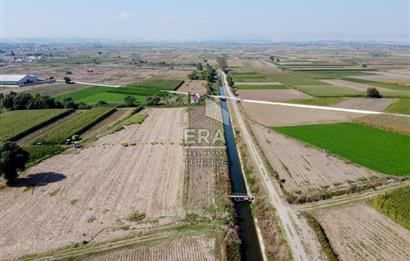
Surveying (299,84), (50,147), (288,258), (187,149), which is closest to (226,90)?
(299,84)

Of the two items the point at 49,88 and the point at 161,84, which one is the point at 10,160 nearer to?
the point at 49,88

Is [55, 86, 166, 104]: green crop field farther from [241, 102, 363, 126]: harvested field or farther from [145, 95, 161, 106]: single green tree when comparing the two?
[241, 102, 363, 126]: harvested field

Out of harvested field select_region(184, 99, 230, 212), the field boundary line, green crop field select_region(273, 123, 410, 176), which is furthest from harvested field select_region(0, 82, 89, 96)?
the field boundary line

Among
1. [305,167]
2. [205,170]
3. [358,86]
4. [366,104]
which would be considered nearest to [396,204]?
[305,167]

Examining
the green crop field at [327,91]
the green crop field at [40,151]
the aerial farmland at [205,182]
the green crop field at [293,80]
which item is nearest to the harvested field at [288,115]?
the aerial farmland at [205,182]

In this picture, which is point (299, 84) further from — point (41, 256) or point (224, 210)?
point (41, 256)

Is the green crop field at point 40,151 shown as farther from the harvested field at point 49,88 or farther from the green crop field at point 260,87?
the green crop field at point 260,87
